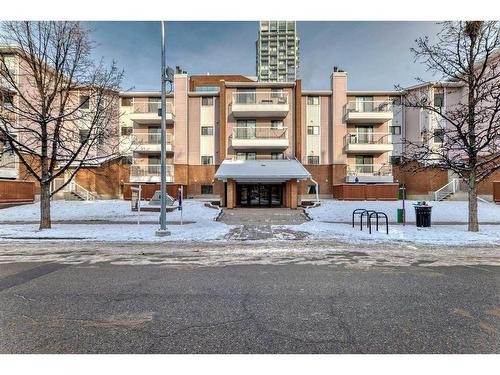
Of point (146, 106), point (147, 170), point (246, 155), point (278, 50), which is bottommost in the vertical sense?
point (147, 170)

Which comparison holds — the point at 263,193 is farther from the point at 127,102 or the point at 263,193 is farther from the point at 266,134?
the point at 127,102

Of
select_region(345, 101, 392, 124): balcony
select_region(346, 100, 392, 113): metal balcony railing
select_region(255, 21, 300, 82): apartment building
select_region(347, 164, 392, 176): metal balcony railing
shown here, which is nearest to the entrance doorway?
select_region(347, 164, 392, 176): metal balcony railing

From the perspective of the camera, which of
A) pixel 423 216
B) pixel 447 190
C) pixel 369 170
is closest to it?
pixel 423 216

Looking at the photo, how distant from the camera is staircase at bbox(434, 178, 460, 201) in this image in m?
27.2

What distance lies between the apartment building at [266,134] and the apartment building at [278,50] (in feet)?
388

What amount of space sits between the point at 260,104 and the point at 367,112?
11.7 metres

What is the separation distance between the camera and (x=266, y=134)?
28281 millimetres

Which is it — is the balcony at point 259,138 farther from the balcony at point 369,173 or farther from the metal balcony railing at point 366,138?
the balcony at point 369,173

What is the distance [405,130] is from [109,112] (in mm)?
31336

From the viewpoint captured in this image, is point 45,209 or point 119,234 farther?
point 45,209

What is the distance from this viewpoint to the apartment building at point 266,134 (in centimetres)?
2822

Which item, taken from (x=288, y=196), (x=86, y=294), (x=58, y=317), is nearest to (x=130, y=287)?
(x=86, y=294)

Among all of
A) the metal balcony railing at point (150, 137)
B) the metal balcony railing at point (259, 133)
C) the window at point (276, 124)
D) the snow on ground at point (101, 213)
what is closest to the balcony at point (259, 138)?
the metal balcony railing at point (259, 133)

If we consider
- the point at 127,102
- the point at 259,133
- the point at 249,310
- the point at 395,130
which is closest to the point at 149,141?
the point at 127,102
